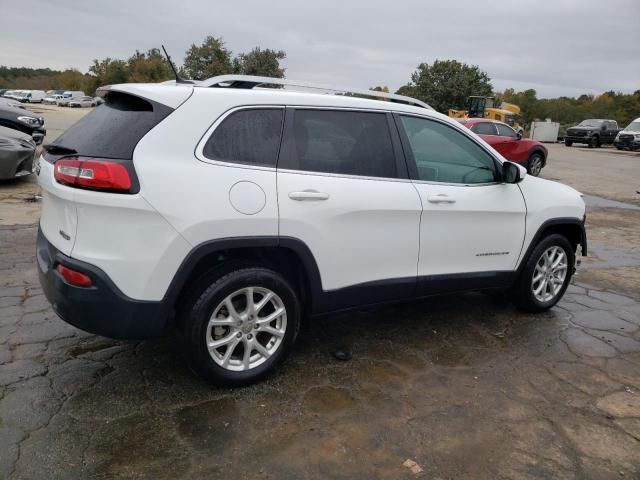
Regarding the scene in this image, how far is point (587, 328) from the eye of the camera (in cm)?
434

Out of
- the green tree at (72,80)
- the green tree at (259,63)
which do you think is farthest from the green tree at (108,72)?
the green tree at (259,63)

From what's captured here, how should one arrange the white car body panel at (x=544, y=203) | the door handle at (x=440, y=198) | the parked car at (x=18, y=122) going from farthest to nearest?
the parked car at (x=18, y=122) < the white car body panel at (x=544, y=203) < the door handle at (x=440, y=198)

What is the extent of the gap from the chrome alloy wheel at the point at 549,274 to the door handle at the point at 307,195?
229cm

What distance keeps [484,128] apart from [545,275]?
11.9m

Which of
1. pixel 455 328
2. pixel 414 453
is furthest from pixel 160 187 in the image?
pixel 455 328

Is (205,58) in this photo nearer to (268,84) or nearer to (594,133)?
(594,133)

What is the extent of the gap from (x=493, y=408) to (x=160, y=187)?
229 centimetres

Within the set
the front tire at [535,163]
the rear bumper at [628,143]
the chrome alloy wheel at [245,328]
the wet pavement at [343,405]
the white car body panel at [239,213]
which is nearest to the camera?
the wet pavement at [343,405]

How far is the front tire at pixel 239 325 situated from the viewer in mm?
2852

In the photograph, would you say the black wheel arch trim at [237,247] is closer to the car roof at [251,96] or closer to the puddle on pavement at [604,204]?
the car roof at [251,96]

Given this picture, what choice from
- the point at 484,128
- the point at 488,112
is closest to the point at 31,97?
the point at 488,112

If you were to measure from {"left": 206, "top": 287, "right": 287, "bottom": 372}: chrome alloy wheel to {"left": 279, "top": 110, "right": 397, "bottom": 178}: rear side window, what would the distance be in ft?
2.69

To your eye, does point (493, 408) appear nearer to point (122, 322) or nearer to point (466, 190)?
point (466, 190)

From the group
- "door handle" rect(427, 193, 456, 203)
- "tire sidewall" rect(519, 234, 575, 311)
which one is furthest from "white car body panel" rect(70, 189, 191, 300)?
"tire sidewall" rect(519, 234, 575, 311)
